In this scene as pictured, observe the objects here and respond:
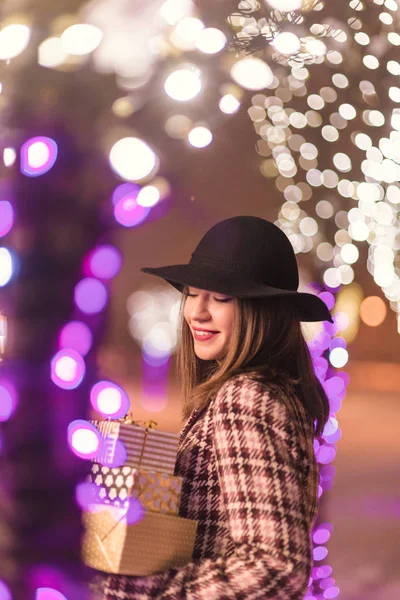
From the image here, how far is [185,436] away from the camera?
1.18 meters

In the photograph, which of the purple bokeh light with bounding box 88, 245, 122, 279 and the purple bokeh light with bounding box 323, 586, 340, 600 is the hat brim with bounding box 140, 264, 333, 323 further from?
the purple bokeh light with bounding box 323, 586, 340, 600

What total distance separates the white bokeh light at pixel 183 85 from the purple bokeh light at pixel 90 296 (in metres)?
1.12

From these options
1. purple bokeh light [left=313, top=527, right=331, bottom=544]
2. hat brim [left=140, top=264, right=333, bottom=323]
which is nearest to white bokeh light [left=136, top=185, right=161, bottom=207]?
hat brim [left=140, top=264, right=333, bottom=323]

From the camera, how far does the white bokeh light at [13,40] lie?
915 millimetres

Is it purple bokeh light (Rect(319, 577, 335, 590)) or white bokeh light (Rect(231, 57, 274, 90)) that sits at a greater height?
white bokeh light (Rect(231, 57, 274, 90))

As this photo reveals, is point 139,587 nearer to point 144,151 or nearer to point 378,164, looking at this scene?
point 144,151

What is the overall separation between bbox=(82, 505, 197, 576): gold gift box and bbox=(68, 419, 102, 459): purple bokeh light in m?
0.08

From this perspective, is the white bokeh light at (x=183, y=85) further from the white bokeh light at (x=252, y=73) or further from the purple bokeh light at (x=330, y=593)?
the purple bokeh light at (x=330, y=593)

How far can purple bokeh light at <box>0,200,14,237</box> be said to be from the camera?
0.86 m

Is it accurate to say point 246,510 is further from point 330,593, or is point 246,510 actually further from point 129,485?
point 330,593

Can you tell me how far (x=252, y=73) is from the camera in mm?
2326

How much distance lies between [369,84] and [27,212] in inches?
78.2

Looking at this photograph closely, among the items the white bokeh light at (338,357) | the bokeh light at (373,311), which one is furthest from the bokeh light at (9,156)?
the bokeh light at (373,311)

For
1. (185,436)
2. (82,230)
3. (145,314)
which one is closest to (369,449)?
(145,314)
